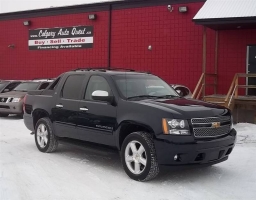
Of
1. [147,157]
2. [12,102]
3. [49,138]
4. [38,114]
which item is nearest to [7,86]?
[12,102]

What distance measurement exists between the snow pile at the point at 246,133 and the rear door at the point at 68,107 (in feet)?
14.5

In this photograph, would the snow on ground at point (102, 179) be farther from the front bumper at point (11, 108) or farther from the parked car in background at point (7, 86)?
the parked car in background at point (7, 86)

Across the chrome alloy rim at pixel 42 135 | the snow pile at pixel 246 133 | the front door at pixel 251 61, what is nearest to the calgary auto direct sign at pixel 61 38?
the front door at pixel 251 61

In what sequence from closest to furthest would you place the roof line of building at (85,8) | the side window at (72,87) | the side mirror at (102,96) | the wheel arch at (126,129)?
1. the wheel arch at (126,129)
2. the side mirror at (102,96)
3. the side window at (72,87)
4. the roof line of building at (85,8)

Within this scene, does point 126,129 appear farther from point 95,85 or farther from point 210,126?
point 210,126

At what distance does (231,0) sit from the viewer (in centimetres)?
1424

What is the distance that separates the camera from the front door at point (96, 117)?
19.9 ft

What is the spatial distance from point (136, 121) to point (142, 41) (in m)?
12.5

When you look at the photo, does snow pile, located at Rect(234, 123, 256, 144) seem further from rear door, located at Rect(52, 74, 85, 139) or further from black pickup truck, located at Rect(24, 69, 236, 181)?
rear door, located at Rect(52, 74, 85, 139)

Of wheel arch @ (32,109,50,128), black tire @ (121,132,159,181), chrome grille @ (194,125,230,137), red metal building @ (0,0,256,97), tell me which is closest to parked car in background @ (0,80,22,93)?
red metal building @ (0,0,256,97)

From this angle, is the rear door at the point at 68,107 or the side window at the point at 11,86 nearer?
the rear door at the point at 68,107

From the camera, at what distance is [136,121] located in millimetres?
5590

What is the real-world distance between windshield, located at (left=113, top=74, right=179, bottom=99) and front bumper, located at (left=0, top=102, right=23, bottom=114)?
8.02 metres

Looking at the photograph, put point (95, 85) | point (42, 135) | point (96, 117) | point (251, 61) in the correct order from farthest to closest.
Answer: point (251, 61) < point (42, 135) < point (95, 85) < point (96, 117)
